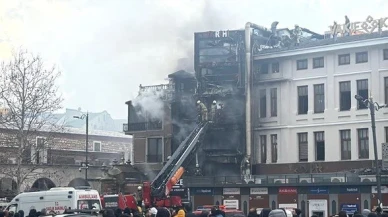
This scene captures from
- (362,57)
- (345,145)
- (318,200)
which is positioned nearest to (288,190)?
(318,200)

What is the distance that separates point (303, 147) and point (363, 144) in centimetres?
508

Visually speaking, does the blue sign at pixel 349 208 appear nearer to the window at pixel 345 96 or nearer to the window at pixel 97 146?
the window at pixel 345 96

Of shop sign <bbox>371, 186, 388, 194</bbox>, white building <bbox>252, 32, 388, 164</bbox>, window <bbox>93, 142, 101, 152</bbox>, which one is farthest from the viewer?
window <bbox>93, 142, 101, 152</bbox>

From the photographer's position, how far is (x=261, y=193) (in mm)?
52250

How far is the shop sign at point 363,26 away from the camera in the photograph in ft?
187

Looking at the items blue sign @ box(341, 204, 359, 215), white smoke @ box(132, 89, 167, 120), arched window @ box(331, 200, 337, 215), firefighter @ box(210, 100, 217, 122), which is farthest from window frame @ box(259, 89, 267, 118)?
blue sign @ box(341, 204, 359, 215)

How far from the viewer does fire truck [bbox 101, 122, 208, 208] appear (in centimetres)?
4653

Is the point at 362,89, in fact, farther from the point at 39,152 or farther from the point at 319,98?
the point at 39,152

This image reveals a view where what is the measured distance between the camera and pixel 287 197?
50.8m

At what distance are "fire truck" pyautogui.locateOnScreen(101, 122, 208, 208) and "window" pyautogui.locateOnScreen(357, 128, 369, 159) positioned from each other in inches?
462

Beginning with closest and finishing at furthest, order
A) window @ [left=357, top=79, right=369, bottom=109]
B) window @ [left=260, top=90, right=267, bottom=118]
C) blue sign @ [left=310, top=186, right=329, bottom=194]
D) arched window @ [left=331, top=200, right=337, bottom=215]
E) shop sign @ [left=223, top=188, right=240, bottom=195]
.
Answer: arched window @ [left=331, top=200, right=337, bottom=215], blue sign @ [left=310, top=186, right=329, bottom=194], shop sign @ [left=223, top=188, right=240, bottom=195], window @ [left=357, top=79, right=369, bottom=109], window @ [left=260, top=90, right=267, bottom=118]

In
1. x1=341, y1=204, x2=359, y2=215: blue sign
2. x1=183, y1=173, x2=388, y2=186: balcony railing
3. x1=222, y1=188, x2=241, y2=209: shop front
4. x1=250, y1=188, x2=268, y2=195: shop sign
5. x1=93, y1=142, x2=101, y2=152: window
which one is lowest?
x1=341, y1=204, x2=359, y2=215: blue sign

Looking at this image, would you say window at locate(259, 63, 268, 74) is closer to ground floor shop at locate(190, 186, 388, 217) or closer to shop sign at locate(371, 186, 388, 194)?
ground floor shop at locate(190, 186, 388, 217)

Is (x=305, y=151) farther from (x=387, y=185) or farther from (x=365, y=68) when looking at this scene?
(x=387, y=185)
